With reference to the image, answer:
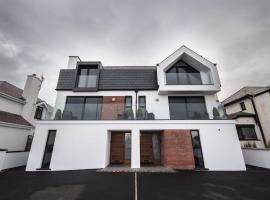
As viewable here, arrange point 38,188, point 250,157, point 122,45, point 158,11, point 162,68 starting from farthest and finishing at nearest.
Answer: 1. point 122,45
2. point 162,68
3. point 250,157
4. point 158,11
5. point 38,188

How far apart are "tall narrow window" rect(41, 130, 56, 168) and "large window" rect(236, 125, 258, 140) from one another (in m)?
16.6

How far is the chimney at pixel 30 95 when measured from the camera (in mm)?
12367

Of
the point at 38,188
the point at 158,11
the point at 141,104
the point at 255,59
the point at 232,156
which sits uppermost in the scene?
the point at 158,11

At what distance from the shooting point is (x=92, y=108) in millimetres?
9172

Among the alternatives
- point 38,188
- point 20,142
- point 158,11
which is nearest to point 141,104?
point 158,11

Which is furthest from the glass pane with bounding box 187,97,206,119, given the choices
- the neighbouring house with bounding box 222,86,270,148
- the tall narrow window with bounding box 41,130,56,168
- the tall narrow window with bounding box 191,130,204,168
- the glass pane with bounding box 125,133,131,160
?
the tall narrow window with bounding box 41,130,56,168

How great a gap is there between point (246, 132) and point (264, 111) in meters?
2.65

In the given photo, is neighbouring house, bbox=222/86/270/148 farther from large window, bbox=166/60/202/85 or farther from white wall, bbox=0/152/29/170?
white wall, bbox=0/152/29/170

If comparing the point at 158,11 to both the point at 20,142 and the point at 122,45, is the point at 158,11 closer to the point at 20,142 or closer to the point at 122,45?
the point at 122,45

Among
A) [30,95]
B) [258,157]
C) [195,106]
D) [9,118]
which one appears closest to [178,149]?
[195,106]

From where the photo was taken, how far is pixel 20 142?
34.4 feet

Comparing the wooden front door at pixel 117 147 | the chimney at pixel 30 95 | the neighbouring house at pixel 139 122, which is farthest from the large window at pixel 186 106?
the chimney at pixel 30 95

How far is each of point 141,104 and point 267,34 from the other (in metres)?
12.0

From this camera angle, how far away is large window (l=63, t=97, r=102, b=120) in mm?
8430
